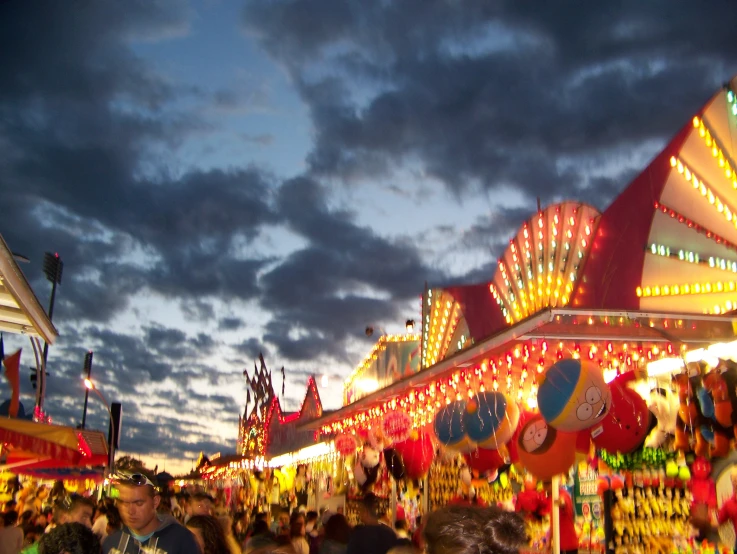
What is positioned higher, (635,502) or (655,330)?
(655,330)

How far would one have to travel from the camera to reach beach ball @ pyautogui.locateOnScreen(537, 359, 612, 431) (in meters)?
7.06

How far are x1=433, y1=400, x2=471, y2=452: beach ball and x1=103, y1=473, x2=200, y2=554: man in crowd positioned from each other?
5.80 m

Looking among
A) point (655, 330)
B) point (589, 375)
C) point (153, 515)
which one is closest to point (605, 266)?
point (655, 330)

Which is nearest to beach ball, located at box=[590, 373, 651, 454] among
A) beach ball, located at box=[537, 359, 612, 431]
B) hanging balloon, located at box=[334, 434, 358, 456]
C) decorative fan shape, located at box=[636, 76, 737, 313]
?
beach ball, located at box=[537, 359, 612, 431]

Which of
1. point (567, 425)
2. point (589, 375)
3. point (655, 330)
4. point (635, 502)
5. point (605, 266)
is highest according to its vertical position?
point (605, 266)

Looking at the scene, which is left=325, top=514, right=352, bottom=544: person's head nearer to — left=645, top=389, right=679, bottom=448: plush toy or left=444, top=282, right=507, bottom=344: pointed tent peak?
left=645, top=389, right=679, bottom=448: plush toy

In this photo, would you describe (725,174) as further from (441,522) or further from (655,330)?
(441,522)

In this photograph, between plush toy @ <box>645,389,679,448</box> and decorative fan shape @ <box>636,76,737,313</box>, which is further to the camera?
decorative fan shape @ <box>636,76,737,313</box>

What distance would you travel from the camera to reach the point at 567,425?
7.23 m

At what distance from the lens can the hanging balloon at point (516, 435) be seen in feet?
28.9

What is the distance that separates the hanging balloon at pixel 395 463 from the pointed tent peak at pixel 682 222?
4317 millimetres

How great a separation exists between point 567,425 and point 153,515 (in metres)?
4.38

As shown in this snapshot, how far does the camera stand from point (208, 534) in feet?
15.6

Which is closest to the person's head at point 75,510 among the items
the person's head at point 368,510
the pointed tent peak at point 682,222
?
the person's head at point 368,510
